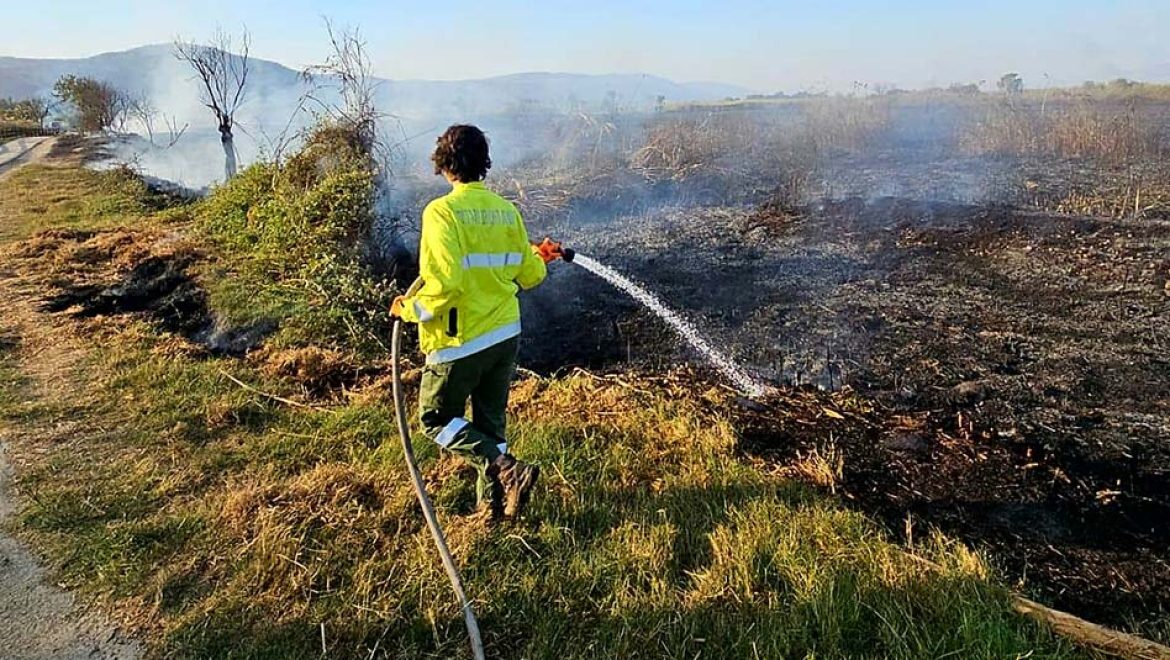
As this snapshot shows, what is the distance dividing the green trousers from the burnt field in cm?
146

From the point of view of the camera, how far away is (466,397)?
2.94 metres

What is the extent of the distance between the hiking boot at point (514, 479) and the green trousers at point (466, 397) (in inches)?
2.0

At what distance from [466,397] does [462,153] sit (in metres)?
1.05

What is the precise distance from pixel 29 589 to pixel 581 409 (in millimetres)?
2713

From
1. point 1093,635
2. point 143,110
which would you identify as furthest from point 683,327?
Result: point 143,110

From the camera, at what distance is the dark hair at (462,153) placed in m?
2.68

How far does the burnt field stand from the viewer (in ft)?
9.98

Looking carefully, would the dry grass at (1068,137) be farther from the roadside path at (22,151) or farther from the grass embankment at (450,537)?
the roadside path at (22,151)

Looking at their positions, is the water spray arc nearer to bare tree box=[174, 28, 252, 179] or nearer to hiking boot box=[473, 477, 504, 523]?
hiking boot box=[473, 477, 504, 523]

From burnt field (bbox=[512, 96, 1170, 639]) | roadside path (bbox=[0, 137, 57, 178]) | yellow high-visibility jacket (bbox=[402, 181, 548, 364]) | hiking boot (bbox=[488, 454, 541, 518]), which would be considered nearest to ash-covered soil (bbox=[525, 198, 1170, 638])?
burnt field (bbox=[512, 96, 1170, 639])

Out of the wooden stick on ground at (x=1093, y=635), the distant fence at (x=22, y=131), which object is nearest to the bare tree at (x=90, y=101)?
the distant fence at (x=22, y=131)

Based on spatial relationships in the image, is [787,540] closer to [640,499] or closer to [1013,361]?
[640,499]

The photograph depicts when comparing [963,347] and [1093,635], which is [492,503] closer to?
[1093,635]

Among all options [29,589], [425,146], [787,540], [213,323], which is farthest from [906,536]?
[425,146]
